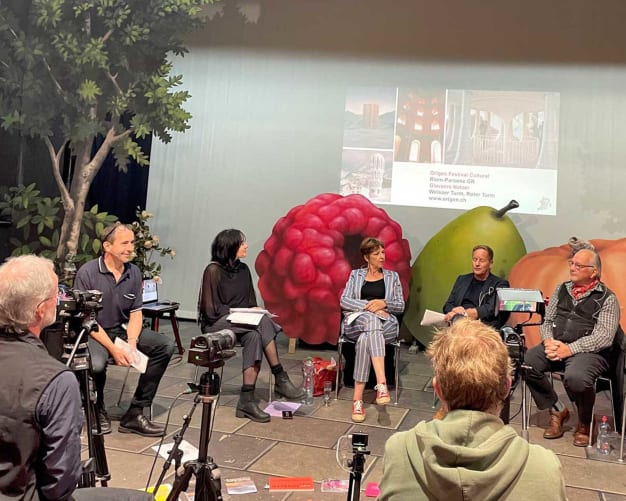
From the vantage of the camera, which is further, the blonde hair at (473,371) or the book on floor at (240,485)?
the book on floor at (240,485)

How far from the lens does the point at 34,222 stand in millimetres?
4547

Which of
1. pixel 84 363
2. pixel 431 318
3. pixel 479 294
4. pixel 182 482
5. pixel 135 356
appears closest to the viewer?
pixel 182 482

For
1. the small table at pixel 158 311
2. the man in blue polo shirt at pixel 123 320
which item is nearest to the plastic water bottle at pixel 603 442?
the man in blue polo shirt at pixel 123 320

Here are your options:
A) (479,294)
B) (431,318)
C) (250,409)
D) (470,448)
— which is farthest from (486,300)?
(470,448)

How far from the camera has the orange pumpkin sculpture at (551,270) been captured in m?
4.67

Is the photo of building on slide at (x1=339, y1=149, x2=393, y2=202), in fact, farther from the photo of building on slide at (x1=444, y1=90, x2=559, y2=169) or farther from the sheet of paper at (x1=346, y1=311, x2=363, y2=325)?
the sheet of paper at (x1=346, y1=311, x2=363, y2=325)

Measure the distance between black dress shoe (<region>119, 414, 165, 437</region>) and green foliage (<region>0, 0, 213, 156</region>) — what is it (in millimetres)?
2590

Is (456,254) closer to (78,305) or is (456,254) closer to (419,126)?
(419,126)

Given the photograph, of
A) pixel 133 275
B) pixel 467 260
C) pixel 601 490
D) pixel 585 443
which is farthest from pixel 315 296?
pixel 601 490

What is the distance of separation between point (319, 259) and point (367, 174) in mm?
1258

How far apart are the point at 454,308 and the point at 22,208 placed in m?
3.24

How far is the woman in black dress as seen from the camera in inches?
136

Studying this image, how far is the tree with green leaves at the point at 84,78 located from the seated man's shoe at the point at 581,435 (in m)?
3.59

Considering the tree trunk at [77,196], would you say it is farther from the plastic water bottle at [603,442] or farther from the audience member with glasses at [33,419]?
the plastic water bottle at [603,442]
